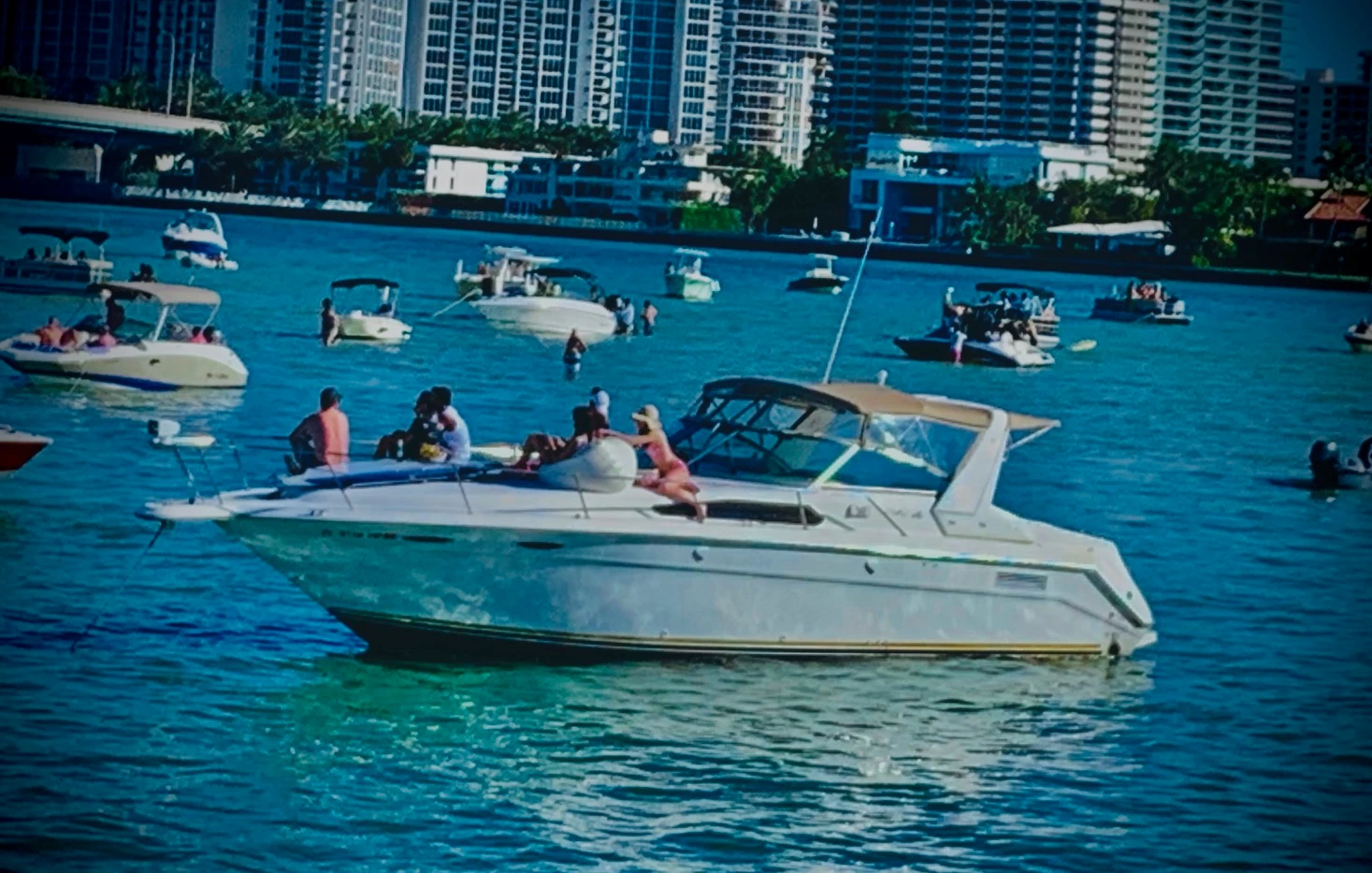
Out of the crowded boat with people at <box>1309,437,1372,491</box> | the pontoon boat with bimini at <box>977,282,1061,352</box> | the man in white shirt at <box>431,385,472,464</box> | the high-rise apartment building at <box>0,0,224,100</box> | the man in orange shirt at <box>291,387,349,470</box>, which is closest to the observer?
the man in orange shirt at <box>291,387,349,470</box>

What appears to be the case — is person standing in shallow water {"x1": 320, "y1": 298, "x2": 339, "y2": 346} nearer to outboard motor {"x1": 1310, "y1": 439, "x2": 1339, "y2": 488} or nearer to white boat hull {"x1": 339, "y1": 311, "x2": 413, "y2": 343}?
white boat hull {"x1": 339, "y1": 311, "x2": 413, "y2": 343}

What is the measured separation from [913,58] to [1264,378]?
14328 centimetres

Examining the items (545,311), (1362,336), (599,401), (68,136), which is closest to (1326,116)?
(1362,336)

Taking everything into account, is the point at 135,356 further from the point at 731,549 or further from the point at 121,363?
the point at 731,549

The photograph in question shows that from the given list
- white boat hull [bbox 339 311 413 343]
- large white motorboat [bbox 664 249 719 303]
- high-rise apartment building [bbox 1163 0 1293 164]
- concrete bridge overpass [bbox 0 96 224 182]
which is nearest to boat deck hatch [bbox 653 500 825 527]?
white boat hull [bbox 339 311 413 343]

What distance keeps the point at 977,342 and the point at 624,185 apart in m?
117

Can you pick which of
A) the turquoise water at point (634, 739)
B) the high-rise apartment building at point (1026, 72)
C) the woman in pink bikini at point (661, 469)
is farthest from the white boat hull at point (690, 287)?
the high-rise apartment building at point (1026, 72)

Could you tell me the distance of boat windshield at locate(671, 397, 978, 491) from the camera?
1452cm

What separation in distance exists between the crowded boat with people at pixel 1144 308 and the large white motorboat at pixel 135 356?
144 feet

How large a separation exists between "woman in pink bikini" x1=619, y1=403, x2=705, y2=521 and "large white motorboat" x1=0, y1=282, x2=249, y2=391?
55.1 feet

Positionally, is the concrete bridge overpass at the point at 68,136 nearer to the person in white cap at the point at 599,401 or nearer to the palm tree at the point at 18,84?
A: the palm tree at the point at 18,84

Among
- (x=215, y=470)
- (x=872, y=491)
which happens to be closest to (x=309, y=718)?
(x=872, y=491)

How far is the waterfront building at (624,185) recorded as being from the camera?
6388 inches

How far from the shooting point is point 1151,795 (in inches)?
512
